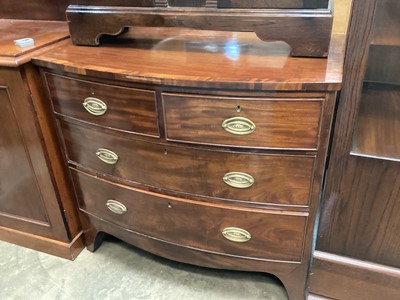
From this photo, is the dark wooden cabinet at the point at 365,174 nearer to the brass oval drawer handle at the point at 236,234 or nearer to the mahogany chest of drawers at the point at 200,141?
the mahogany chest of drawers at the point at 200,141

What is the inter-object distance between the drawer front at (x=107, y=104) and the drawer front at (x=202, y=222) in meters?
0.24

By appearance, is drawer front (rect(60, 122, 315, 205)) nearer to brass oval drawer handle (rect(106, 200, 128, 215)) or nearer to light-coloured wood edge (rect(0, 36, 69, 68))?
brass oval drawer handle (rect(106, 200, 128, 215))

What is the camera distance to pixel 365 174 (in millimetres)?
987

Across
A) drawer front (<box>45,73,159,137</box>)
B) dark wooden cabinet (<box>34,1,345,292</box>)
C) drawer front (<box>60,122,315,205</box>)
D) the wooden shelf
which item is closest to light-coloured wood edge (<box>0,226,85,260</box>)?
dark wooden cabinet (<box>34,1,345,292</box>)

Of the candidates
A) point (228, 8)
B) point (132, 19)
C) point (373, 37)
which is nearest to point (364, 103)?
point (373, 37)

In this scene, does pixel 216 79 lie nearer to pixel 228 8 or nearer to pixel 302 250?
pixel 228 8

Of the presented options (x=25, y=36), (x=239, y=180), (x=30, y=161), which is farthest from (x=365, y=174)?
(x=25, y=36)

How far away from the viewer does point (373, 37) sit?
0.85m

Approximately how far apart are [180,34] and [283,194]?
2.16 feet

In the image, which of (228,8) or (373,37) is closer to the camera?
(373,37)

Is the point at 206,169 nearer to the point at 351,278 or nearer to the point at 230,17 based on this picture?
the point at 230,17

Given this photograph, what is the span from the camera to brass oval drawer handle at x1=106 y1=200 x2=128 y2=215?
4.11 ft

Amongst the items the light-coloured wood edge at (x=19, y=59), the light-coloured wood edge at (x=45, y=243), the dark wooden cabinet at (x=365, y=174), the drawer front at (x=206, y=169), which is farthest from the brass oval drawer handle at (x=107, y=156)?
the dark wooden cabinet at (x=365, y=174)

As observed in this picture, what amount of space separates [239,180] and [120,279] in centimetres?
67
